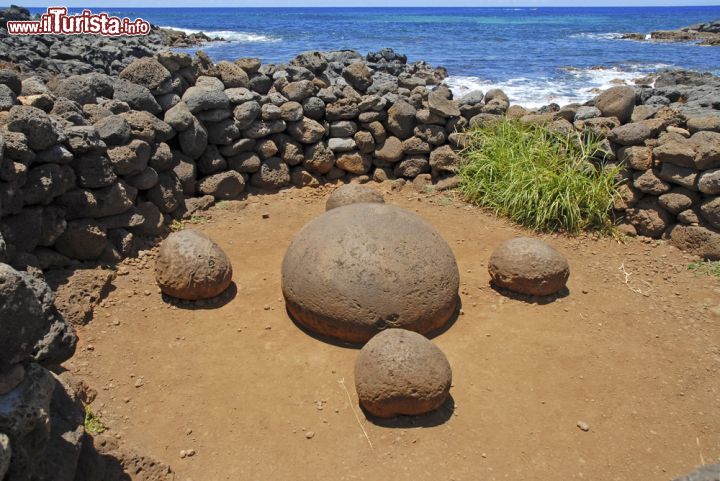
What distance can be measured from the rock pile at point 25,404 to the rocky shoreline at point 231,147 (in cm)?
3

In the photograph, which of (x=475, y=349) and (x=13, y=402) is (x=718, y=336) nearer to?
(x=475, y=349)

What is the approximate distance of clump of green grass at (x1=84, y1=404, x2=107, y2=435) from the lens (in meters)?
Result: 3.89

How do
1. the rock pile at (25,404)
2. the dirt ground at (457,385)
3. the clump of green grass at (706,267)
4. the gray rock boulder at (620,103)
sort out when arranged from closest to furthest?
the rock pile at (25,404)
the dirt ground at (457,385)
the clump of green grass at (706,267)
the gray rock boulder at (620,103)

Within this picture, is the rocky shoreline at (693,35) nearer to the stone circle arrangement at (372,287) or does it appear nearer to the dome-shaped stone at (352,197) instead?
the dome-shaped stone at (352,197)

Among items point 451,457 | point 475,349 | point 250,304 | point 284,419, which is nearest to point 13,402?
point 284,419

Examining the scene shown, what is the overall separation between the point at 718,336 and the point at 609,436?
76.8 inches

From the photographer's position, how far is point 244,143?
7609 millimetres

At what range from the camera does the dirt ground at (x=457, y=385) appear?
12.5ft

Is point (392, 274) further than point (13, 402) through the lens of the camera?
Yes

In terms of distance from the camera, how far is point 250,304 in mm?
5457

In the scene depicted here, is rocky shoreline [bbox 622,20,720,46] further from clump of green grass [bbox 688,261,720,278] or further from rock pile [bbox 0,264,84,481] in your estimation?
rock pile [bbox 0,264,84,481]

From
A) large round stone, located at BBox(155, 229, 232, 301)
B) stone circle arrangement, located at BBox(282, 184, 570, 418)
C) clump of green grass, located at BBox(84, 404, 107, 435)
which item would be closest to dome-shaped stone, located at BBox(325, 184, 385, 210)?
stone circle arrangement, located at BBox(282, 184, 570, 418)

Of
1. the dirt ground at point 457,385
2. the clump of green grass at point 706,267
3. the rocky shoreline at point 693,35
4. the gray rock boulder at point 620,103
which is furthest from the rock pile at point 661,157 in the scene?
the rocky shoreline at point 693,35

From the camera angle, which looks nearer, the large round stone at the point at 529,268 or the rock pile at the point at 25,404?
the rock pile at the point at 25,404
